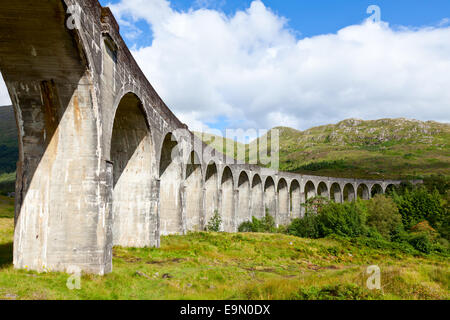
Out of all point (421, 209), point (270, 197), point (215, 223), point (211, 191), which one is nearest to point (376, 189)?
point (421, 209)

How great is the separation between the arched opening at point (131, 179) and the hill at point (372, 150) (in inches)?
2673

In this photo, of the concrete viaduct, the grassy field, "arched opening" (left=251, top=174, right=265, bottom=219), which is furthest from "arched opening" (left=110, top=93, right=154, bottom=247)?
"arched opening" (left=251, top=174, right=265, bottom=219)

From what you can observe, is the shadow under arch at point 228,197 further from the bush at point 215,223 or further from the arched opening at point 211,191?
the bush at point 215,223

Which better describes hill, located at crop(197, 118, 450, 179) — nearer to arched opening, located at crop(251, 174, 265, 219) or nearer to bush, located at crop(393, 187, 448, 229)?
bush, located at crop(393, 187, 448, 229)

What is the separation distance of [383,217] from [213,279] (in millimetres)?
33745

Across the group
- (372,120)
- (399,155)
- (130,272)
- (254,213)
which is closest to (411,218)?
(254,213)

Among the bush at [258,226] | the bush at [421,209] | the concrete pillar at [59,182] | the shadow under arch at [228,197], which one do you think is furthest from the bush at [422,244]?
the concrete pillar at [59,182]

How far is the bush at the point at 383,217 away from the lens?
3659 cm

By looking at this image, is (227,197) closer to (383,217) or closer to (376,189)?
(383,217)

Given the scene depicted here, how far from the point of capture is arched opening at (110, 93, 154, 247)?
14.4 meters

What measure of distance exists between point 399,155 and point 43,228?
397 ft

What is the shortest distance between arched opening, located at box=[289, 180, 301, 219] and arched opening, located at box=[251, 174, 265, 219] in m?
11.1

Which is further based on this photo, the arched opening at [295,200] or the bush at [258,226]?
the arched opening at [295,200]
